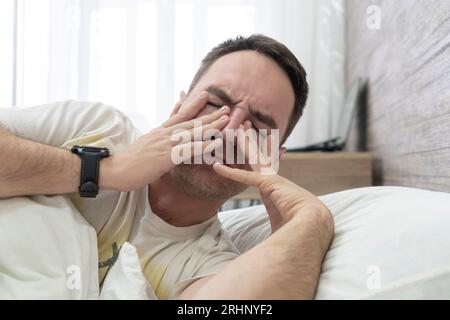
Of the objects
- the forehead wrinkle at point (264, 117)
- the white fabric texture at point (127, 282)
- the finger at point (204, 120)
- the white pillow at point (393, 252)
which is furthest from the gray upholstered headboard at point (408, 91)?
the white fabric texture at point (127, 282)

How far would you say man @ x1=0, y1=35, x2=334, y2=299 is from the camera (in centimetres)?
61

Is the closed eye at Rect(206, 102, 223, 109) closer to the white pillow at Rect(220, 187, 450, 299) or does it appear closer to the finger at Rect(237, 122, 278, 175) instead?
the finger at Rect(237, 122, 278, 175)

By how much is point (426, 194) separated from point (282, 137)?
44cm

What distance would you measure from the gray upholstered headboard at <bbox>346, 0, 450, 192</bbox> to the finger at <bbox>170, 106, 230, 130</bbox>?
0.47 metres

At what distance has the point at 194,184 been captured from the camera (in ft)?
3.00

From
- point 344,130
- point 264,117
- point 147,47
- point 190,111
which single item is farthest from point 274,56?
point 147,47

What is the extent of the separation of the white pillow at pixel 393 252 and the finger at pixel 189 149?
0.30 meters

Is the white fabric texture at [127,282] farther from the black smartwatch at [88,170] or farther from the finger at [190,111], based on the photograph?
the finger at [190,111]

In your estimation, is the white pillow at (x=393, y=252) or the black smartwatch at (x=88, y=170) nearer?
the white pillow at (x=393, y=252)

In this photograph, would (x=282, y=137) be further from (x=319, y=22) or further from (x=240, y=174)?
(x=319, y=22)

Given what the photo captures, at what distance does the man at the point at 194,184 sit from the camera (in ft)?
1.99

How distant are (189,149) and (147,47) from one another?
143cm

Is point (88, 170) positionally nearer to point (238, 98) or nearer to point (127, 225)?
point (127, 225)
